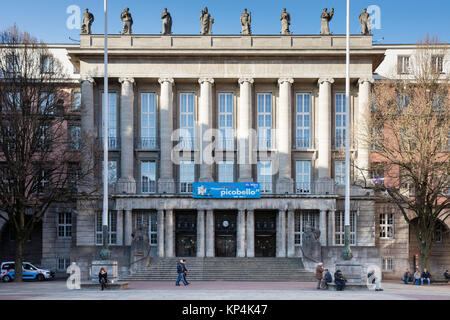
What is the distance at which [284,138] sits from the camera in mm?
48781

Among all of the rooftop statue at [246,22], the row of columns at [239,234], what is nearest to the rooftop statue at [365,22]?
the rooftop statue at [246,22]

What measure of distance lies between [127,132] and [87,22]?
32.5ft

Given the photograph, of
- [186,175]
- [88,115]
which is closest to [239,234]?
[186,175]

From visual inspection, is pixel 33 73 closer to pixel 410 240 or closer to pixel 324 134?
pixel 324 134

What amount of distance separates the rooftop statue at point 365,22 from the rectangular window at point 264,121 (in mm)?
9587

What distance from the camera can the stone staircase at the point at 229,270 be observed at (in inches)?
1574

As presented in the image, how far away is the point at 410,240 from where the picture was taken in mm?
53562

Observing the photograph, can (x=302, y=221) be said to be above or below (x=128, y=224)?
above

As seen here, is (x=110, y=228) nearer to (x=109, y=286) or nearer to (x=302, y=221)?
(x=302, y=221)

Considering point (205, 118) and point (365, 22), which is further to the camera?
point (365, 22)

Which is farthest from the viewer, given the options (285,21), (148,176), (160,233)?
(148,176)

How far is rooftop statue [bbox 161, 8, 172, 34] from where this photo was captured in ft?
162

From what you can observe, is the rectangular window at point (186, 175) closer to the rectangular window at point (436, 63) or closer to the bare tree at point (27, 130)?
the bare tree at point (27, 130)
